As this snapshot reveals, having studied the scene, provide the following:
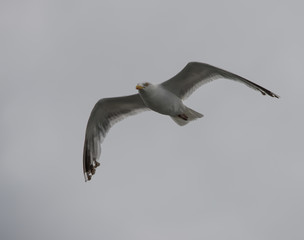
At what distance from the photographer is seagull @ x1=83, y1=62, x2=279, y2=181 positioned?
14.2 meters

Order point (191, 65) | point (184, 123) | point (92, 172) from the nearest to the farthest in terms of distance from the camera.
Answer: point (191, 65), point (184, 123), point (92, 172)

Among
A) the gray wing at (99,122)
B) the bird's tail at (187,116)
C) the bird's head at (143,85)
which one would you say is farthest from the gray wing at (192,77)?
the gray wing at (99,122)

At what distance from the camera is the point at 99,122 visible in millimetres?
15914

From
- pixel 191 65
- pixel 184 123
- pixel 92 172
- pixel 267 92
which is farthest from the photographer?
pixel 92 172

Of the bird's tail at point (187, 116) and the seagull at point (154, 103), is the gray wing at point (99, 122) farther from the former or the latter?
the bird's tail at point (187, 116)

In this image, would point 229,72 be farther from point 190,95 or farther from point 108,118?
point 108,118

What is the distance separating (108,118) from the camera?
52.3 feet

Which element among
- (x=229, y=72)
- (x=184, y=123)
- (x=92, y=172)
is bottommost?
(x=92, y=172)

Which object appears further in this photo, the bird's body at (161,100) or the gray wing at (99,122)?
the gray wing at (99,122)

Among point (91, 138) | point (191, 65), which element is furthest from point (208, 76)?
point (91, 138)

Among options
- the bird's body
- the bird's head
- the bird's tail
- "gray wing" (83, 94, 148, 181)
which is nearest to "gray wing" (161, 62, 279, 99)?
the bird's body

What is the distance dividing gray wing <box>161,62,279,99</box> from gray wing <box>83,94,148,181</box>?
1306mm

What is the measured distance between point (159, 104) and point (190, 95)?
0.99 metres

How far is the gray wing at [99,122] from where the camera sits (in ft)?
51.5
